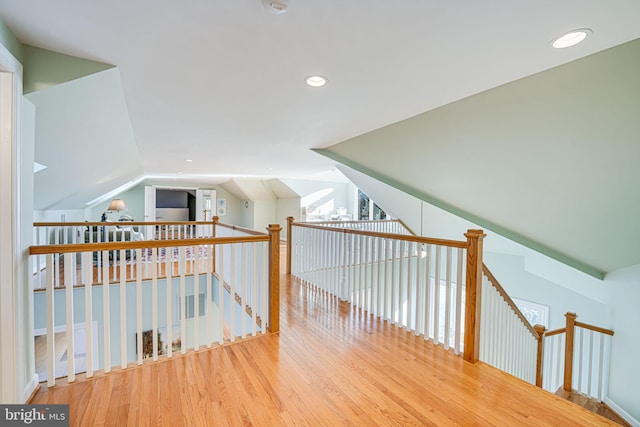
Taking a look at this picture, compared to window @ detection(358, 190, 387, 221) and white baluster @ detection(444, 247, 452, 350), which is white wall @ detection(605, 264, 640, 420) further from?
window @ detection(358, 190, 387, 221)

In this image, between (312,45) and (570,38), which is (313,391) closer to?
(312,45)

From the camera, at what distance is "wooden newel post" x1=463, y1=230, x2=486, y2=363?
85.0 inches

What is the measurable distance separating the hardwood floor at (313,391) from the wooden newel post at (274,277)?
22 cm

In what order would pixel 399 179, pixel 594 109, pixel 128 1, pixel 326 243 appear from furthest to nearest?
pixel 399 179
pixel 326 243
pixel 594 109
pixel 128 1

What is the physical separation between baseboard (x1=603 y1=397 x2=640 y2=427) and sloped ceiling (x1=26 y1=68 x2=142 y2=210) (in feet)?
21.3

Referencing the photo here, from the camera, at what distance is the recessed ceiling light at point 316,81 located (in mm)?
2008

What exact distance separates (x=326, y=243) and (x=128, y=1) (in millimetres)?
3186

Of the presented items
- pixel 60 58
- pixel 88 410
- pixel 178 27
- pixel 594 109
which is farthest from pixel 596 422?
pixel 60 58

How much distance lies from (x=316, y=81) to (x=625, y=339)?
5.20m

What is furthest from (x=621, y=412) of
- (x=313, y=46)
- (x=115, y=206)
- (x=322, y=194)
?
(x=115, y=206)

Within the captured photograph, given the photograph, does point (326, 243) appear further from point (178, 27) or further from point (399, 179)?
point (178, 27)

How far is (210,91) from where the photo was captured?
2.23m

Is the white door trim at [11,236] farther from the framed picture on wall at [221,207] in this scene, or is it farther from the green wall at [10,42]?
the framed picture on wall at [221,207]

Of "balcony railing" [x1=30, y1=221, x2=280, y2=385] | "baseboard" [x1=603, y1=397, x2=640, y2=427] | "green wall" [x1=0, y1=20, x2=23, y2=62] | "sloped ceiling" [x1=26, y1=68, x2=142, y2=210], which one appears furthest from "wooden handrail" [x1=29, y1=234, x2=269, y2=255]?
"baseboard" [x1=603, y1=397, x2=640, y2=427]
